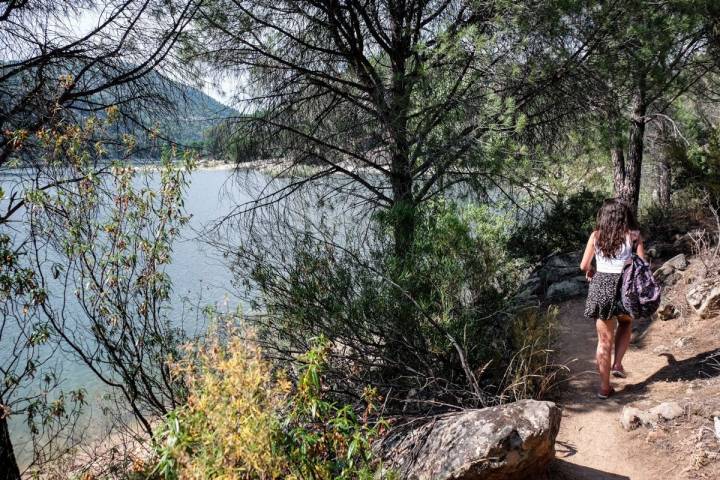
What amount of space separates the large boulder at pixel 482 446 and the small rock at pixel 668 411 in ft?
3.50

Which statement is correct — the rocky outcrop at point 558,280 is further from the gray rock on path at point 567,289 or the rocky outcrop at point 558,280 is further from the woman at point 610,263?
the woman at point 610,263

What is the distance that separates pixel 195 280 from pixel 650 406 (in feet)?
25.6

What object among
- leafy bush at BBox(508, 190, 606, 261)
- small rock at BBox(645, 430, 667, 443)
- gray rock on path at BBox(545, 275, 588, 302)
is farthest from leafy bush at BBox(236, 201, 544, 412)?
leafy bush at BBox(508, 190, 606, 261)

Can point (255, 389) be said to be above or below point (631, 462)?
above

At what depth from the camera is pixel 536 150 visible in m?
6.37

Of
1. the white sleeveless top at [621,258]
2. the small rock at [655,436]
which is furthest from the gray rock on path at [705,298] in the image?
the small rock at [655,436]

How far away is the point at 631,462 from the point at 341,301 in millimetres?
2602

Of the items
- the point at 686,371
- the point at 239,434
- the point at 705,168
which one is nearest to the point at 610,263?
the point at 686,371

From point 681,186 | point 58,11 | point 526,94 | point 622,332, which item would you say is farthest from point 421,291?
point 681,186

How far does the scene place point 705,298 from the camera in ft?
18.9

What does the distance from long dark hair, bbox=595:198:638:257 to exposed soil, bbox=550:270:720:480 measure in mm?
1260

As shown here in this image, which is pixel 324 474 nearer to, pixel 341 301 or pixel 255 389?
pixel 255 389

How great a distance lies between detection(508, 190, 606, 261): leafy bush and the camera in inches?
371

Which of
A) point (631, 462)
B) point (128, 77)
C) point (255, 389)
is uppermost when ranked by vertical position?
point (128, 77)
